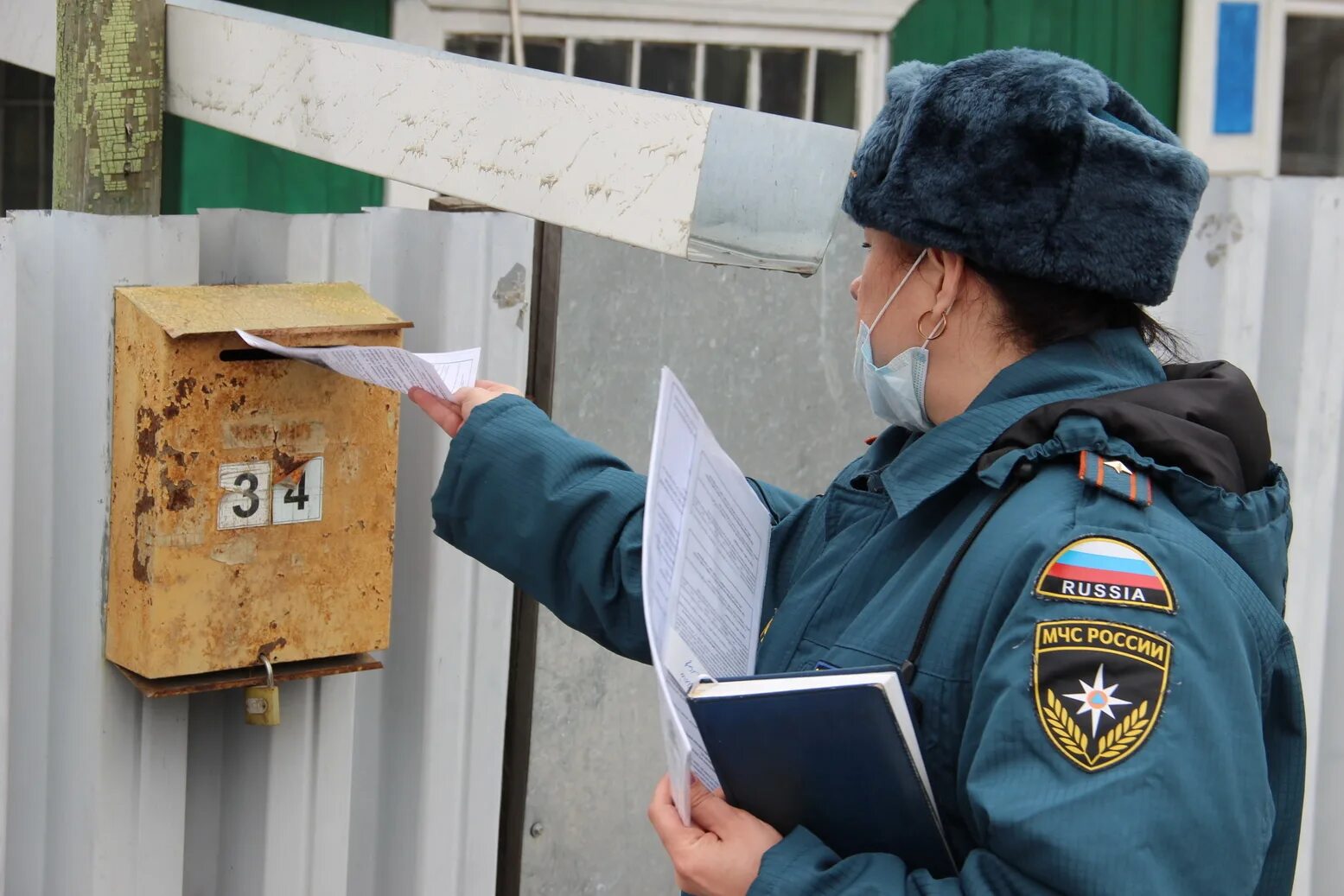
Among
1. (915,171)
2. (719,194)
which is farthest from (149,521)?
(915,171)

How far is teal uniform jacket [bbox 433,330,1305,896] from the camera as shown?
4.12 feet

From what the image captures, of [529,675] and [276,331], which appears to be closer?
[276,331]

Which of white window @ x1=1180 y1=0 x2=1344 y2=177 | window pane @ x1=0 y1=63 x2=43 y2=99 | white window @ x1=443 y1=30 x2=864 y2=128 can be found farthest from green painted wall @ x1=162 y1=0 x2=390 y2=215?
white window @ x1=1180 y1=0 x2=1344 y2=177

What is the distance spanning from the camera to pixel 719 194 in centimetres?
163

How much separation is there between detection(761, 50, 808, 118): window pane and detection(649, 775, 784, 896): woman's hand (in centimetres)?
440

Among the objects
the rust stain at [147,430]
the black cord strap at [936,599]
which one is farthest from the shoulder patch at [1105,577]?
the rust stain at [147,430]

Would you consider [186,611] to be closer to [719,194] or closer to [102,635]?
[102,635]

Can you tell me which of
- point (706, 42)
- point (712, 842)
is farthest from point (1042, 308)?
point (706, 42)

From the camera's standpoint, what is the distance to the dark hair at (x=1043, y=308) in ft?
5.11

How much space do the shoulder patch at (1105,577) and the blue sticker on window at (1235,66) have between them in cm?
504

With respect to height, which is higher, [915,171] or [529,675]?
[915,171]

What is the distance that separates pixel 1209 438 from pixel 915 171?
1.28ft

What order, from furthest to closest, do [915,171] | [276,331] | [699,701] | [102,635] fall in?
[102,635] < [276,331] < [915,171] < [699,701]

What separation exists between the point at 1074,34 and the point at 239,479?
15.3 feet
